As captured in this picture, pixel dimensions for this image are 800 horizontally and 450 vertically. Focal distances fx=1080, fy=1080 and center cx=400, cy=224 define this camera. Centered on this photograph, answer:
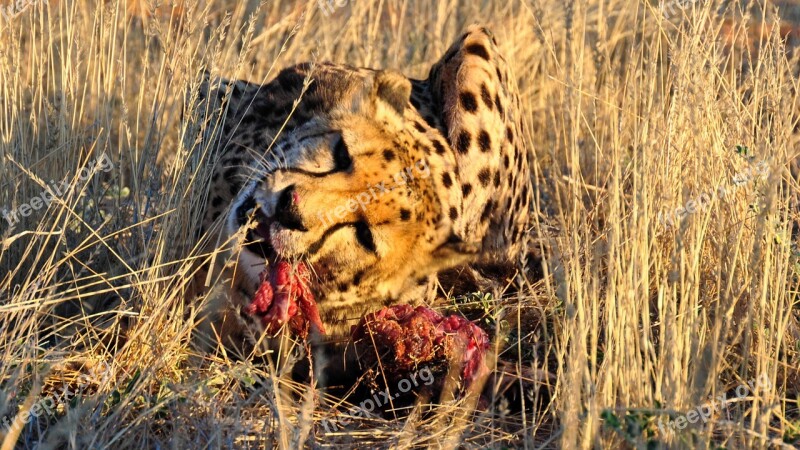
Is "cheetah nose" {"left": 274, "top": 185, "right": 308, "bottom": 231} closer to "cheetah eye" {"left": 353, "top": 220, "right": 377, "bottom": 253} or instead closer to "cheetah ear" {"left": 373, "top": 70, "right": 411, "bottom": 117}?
"cheetah eye" {"left": 353, "top": 220, "right": 377, "bottom": 253}

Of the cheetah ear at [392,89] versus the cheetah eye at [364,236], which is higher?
the cheetah ear at [392,89]

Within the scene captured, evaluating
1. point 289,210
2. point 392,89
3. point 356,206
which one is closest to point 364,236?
point 356,206

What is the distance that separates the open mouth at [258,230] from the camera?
3.54 metres

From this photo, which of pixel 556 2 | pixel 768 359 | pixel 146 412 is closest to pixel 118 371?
pixel 146 412

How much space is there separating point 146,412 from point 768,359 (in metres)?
1.66

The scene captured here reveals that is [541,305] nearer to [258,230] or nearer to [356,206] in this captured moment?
[356,206]

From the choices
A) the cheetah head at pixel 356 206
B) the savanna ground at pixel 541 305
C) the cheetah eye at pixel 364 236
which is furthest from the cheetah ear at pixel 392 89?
the cheetah eye at pixel 364 236

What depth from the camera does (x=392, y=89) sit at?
12.6ft

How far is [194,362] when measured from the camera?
3.42m

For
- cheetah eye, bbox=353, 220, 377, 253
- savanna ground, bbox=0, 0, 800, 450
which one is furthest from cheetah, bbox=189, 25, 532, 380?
savanna ground, bbox=0, 0, 800, 450

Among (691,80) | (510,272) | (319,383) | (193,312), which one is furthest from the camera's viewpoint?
(510,272)

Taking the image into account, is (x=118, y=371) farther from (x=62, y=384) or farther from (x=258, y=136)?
(x=258, y=136)

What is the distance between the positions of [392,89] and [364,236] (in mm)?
605

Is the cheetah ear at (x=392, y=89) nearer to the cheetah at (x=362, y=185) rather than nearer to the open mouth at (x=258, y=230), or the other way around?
the cheetah at (x=362, y=185)
